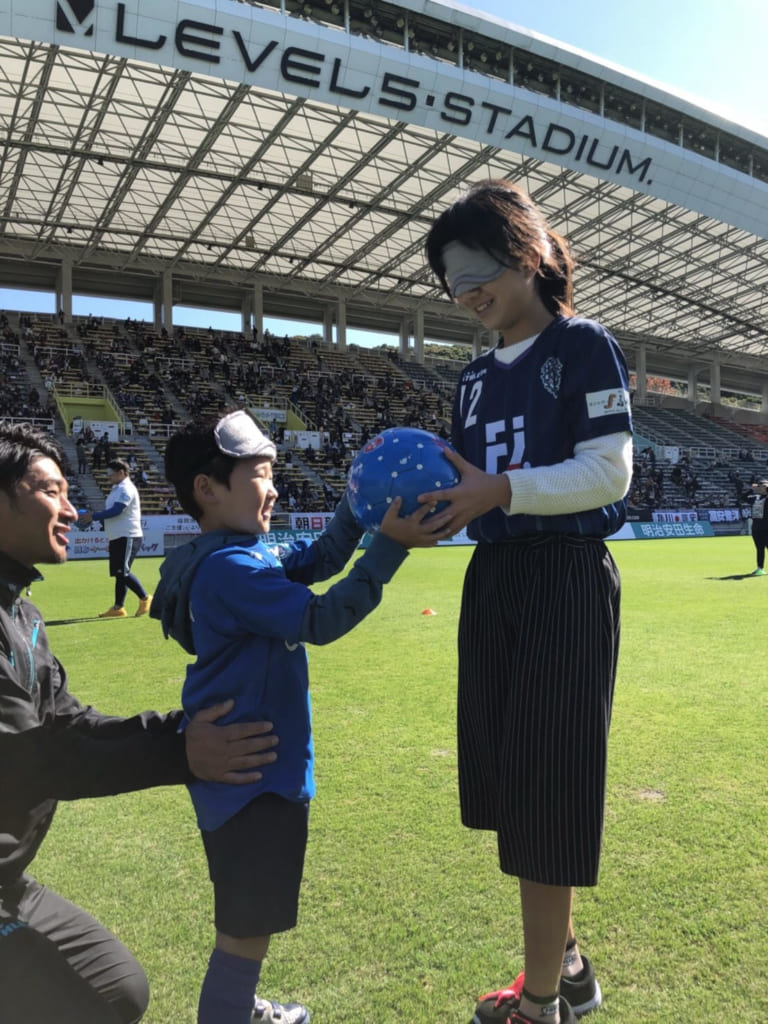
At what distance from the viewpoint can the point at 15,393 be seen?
27.2 metres

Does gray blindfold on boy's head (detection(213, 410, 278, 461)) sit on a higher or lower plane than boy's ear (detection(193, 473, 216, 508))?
higher

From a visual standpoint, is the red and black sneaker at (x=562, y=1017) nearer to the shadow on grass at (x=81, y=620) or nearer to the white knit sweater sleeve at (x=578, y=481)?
the white knit sweater sleeve at (x=578, y=481)

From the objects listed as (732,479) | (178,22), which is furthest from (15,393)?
(732,479)

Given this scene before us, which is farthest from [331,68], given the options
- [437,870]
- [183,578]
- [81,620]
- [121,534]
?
[437,870]

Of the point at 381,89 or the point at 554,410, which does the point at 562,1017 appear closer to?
the point at 554,410

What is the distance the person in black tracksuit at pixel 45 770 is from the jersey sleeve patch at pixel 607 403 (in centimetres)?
108

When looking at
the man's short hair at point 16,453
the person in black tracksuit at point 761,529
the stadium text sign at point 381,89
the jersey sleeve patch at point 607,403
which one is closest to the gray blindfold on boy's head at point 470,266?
the jersey sleeve patch at point 607,403

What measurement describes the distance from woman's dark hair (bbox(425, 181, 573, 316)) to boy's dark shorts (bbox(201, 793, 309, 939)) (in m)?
1.45

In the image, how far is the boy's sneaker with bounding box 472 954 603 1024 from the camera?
1.77 metres

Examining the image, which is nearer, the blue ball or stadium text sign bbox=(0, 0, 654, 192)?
the blue ball

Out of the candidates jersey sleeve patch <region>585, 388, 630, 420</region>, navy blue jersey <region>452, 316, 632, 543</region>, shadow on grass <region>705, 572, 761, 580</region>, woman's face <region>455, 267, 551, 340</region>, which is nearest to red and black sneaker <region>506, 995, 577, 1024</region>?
navy blue jersey <region>452, 316, 632, 543</region>

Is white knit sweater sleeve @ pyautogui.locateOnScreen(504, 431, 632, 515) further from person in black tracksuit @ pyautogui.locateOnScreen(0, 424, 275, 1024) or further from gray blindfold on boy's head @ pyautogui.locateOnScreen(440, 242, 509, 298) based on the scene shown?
person in black tracksuit @ pyautogui.locateOnScreen(0, 424, 275, 1024)

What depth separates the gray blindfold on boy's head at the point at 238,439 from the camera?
5.73 feet

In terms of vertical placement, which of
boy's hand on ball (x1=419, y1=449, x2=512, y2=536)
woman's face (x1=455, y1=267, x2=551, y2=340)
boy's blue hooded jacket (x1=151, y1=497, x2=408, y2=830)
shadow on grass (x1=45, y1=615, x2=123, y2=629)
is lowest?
shadow on grass (x1=45, y1=615, x2=123, y2=629)
